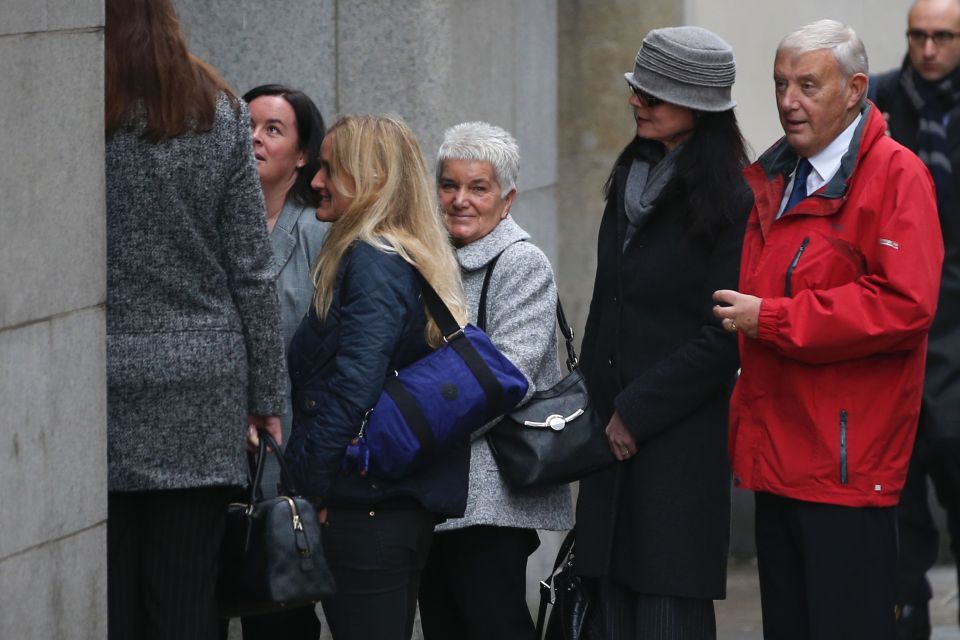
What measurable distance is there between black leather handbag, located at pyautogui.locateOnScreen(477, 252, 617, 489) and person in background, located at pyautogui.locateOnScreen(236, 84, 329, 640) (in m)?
0.53

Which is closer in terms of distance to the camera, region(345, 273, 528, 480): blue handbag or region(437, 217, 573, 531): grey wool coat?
region(345, 273, 528, 480): blue handbag

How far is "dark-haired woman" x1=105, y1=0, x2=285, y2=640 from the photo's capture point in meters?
3.74

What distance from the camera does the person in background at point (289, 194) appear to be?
4684 millimetres

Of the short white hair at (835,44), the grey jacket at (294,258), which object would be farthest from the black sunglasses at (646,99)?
the grey jacket at (294,258)

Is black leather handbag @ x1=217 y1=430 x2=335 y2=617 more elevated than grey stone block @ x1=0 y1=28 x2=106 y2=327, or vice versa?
grey stone block @ x1=0 y1=28 x2=106 y2=327

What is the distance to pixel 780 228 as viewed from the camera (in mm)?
4172

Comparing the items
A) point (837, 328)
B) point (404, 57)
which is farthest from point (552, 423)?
point (404, 57)

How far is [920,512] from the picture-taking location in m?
5.79

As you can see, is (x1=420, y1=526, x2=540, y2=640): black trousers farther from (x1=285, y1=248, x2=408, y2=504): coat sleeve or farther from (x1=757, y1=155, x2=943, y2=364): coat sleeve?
(x1=757, y1=155, x2=943, y2=364): coat sleeve

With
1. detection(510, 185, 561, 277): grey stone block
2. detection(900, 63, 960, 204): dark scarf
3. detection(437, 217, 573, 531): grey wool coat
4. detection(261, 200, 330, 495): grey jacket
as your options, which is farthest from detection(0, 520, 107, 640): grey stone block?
detection(900, 63, 960, 204): dark scarf

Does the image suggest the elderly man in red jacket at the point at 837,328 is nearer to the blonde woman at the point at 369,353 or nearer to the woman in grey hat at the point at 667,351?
the woman in grey hat at the point at 667,351

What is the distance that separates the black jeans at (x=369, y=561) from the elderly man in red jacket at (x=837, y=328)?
870mm

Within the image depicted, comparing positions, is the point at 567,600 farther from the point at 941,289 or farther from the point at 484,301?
the point at 941,289

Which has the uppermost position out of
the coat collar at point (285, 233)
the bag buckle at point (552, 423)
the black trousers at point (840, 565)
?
the coat collar at point (285, 233)
